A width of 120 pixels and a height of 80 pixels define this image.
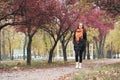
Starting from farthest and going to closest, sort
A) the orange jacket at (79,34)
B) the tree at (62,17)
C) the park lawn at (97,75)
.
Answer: the tree at (62,17)
the orange jacket at (79,34)
the park lawn at (97,75)

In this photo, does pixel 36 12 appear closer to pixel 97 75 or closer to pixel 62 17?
pixel 62 17

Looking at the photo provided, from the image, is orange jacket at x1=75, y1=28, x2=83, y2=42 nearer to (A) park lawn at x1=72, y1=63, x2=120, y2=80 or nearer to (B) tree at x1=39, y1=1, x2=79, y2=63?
(A) park lawn at x1=72, y1=63, x2=120, y2=80

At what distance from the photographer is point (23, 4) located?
816 inches

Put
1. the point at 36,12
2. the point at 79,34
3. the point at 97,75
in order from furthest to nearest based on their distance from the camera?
1. the point at 36,12
2. the point at 79,34
3. the point at 97,75

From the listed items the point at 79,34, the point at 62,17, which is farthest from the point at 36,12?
the point at 62,17

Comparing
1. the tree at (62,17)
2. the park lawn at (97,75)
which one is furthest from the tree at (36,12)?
the park lawn at (97,75)

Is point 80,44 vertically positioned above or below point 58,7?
below

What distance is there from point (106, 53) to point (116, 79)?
79.8 m

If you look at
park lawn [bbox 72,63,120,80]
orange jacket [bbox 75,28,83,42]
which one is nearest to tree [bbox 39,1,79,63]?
orange jacket [bbox 75,28,83,42]

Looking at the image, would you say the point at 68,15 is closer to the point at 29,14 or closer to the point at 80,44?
the point at 29,14

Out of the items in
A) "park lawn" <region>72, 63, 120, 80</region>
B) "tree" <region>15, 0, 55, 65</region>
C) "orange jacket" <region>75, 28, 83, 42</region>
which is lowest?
"park lawn" <region>72, 63, 120, 80</region>

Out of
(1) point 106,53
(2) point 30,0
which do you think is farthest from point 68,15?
(1) point 106,53

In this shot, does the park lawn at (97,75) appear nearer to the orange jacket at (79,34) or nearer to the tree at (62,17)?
the orange jacket at (79,34)

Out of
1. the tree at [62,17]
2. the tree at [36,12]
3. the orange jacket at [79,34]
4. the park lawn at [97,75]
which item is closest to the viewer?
the park lawn at [97,75]
